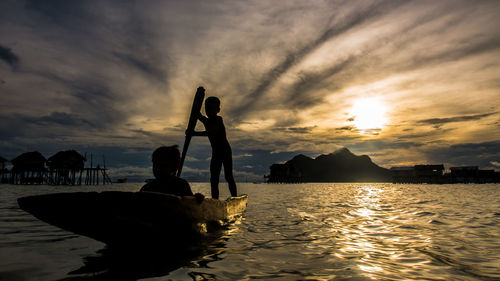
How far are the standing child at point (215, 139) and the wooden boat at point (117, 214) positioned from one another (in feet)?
9.64

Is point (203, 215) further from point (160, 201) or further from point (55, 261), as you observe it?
point (55, 261)

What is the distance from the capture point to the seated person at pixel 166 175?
316 cm

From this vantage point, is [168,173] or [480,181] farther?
[480,181]

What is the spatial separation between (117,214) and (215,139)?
350 cm

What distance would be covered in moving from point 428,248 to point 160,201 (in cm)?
329

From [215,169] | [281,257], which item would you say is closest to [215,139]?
[215,169]

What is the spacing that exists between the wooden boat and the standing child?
2939 mm

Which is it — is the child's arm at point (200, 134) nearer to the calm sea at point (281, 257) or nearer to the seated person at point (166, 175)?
the calm sea at point (281, 257)

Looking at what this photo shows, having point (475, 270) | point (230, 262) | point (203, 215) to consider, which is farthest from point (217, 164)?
point (475, 270)

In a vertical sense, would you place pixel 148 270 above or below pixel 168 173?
below

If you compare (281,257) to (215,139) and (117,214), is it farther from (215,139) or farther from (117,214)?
(215,139)

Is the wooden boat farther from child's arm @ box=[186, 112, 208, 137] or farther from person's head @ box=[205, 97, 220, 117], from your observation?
person's head @ box=[205, 97, 220, 117]

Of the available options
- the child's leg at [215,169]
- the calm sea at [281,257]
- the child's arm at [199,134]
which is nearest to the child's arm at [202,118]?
the child's arm at [199,134]

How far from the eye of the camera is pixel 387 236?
3.98 metres
